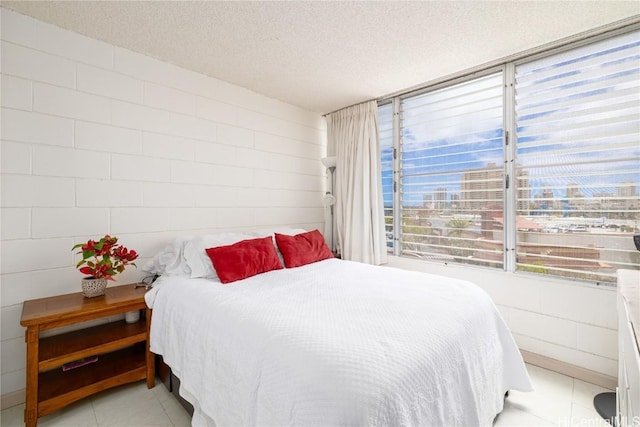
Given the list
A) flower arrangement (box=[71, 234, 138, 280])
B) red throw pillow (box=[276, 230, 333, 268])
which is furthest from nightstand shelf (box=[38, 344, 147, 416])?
red throw pillow (box=[276, 230, 333, 268])

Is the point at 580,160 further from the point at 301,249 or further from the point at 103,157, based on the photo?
the point at 103,157

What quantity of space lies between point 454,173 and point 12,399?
3.79 meters

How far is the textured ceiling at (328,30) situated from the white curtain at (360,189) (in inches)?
29.0

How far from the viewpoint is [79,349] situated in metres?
1.80

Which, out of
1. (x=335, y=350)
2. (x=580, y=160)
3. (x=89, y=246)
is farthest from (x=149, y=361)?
(x=580, y=160)

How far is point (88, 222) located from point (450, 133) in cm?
322

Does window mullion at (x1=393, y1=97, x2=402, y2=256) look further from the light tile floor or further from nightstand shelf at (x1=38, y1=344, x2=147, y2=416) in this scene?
nightstand shelf at (x1=38, y1=344, x2=147, y2=416)

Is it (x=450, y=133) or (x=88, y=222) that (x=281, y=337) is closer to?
(x=88, y=222)

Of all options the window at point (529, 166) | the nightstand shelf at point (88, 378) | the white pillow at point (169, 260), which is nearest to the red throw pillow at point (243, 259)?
the white pillow at point (169, 260)

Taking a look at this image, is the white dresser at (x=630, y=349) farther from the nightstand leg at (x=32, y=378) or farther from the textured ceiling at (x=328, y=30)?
the nightstand leg at (x=32, y=378)

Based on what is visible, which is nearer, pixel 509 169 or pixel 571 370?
pixel 571 370

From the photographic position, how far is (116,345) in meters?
1.91

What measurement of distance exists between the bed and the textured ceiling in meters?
1.77

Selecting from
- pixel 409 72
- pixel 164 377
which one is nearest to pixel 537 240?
pixel 409 72
